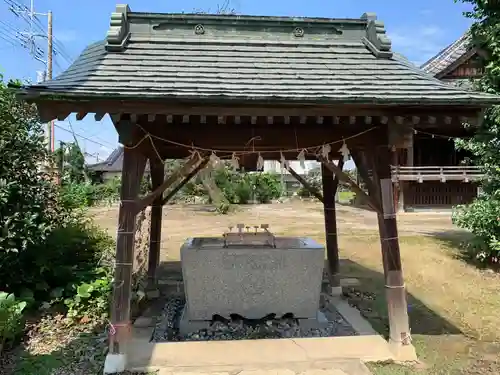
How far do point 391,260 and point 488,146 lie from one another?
19.6ft

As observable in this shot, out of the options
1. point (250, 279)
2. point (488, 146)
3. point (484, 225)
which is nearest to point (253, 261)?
point (250, 279)

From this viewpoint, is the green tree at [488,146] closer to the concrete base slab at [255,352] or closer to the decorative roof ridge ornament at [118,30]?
the concrete base slab at [255,352]

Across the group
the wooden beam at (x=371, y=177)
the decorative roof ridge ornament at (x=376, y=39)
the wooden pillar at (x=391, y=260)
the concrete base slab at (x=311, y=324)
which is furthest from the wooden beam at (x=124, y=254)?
the decorative roof ridge ornament at (x=376, y=39)

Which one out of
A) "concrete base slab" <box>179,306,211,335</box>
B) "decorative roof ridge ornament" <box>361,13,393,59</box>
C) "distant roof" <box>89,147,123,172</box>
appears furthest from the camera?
"distant roof" <box>89,147,123,172</box>

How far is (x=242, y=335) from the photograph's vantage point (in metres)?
6.01

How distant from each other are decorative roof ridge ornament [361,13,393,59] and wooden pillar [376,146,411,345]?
5.11 feet

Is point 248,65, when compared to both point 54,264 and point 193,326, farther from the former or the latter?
point 54,264

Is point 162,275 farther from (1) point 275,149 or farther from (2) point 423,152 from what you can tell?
(2) point 423,152

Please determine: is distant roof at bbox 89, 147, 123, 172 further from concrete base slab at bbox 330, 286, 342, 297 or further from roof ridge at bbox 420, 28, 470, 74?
concrete base slab at bbox 330, 286, 342, 297

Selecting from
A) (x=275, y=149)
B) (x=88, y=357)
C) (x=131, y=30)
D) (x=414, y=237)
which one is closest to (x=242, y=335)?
(x=88, y=357)

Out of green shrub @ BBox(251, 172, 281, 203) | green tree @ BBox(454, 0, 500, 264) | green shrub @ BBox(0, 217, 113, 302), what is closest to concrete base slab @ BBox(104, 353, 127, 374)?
green shrub @ BBox(0, 217, 113, 302)

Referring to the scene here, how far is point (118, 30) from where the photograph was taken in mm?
5684

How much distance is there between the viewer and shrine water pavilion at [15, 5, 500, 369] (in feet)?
14.9

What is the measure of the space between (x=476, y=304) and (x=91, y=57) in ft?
25.0
